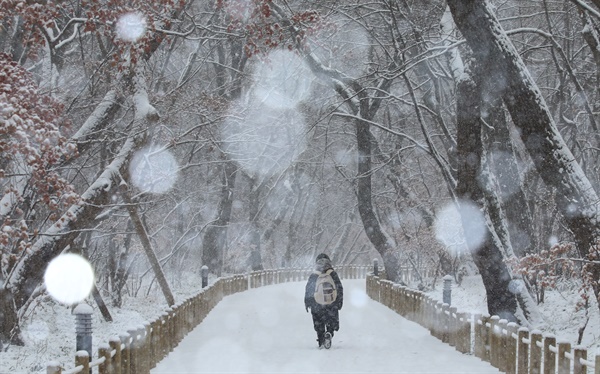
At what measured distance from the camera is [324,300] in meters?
13.5

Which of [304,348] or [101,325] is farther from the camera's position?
[101,325]

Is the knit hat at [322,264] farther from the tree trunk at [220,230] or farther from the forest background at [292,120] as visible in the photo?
the tree trunk at [220,230]

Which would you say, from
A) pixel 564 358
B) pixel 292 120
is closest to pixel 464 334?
pixel 564 358

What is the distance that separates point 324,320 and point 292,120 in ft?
73.4

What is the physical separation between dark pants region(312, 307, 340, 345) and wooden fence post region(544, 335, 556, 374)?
525 centimetres

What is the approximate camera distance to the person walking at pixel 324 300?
1347cm

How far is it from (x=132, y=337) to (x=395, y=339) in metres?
7.14

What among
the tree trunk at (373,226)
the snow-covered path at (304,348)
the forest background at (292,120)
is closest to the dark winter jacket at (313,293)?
the snow-covered path at (304,348)

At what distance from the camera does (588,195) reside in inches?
384

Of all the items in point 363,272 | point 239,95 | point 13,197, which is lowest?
point 363,272

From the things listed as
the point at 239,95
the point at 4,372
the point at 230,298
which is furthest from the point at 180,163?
the point at 4,372

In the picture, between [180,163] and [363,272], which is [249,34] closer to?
[180,163]

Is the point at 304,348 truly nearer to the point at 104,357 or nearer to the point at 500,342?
the point at 500,342

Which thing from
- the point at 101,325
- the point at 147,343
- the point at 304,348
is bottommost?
the point at 101,325
